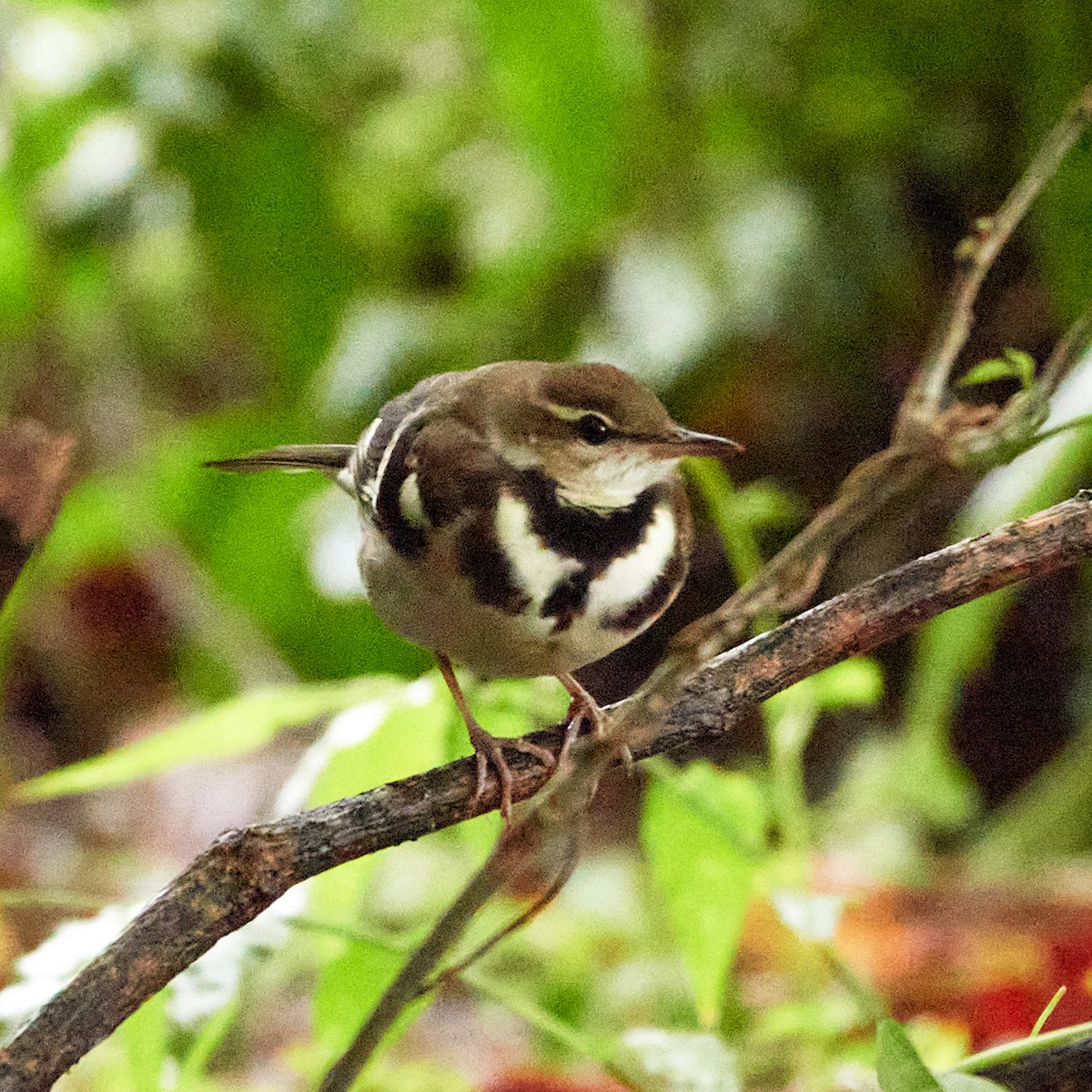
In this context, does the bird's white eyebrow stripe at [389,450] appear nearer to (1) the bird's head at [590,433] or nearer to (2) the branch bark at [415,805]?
(1) the bird's head at [590,433]

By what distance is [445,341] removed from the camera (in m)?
1.61

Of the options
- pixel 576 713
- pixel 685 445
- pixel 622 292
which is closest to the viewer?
pixel 685 445

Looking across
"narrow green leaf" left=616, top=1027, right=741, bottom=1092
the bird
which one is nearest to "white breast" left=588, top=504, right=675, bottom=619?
the bird

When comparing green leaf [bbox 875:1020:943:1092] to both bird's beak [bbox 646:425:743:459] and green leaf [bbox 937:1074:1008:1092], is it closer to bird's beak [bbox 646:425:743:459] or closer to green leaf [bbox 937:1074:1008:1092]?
green leaf [bbox 937:1074:1008:1092]

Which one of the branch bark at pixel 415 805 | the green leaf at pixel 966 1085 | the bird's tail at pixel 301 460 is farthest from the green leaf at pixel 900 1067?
the bird's tail at pixel 301 460

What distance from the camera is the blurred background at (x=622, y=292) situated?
1.33 meters

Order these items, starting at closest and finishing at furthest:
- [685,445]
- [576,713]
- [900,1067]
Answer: [900,1067], [685,445], [576,713]

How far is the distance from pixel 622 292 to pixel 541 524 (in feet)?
3.26

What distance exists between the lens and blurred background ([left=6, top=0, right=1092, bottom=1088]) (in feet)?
4.37

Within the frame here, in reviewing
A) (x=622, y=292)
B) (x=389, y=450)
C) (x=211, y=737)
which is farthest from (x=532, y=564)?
(x=622, y=292)

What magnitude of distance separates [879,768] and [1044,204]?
74 centimetres

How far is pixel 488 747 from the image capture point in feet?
2.34

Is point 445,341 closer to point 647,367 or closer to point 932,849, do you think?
point 647,367

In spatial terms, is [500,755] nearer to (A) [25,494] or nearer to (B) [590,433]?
(B) [590,433]
